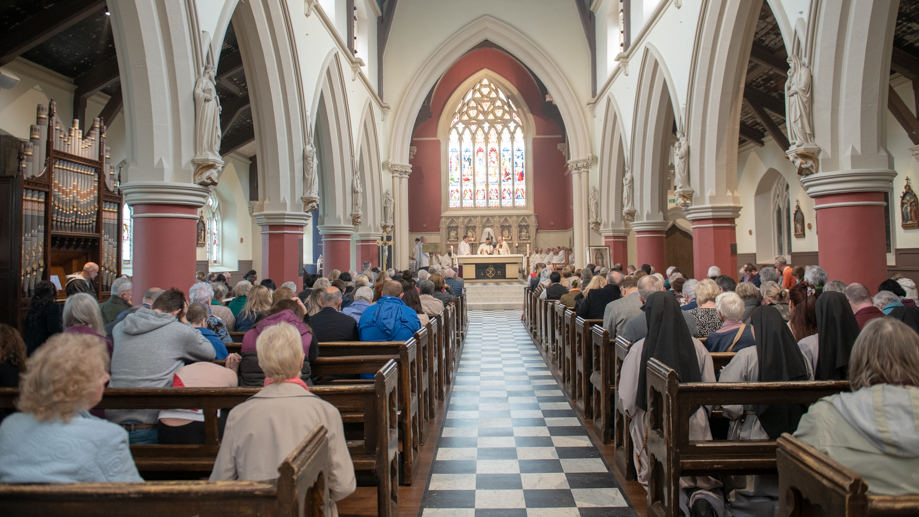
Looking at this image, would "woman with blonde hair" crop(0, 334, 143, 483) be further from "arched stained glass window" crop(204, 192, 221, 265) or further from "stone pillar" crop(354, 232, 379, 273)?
"arched stained glass window" crop(204, 192, 221, 265)

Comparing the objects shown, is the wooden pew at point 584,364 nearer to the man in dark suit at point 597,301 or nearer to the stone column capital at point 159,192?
the man in dark suit at point 597,301

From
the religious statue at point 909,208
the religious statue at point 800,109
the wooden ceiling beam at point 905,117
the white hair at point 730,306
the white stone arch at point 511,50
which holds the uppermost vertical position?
the white stone arch at point 511,50

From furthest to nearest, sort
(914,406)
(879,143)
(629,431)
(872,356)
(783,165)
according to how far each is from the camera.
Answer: (783,165), (879,143), (629,431), (872,356), (914,406)

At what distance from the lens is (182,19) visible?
582cm

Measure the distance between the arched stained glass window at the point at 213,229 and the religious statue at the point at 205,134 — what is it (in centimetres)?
1217

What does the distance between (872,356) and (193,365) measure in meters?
3.13

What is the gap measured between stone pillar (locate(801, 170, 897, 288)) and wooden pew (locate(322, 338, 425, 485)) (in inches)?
171

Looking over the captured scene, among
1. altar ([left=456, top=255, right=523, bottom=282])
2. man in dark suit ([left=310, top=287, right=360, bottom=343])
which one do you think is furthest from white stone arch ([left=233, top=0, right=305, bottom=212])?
altar ([left=456, top=255, right=523, bottom=282])

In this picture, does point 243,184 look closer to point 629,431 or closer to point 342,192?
point 342,192

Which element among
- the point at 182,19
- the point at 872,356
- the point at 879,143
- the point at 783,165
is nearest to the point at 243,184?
the point at 182,19

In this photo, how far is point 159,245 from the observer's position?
5832mm

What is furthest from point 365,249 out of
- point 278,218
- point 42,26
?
point 42,26

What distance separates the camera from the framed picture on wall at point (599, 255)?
15.9 metres

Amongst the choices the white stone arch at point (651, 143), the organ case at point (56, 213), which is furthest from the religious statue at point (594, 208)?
the organ case at point (56, 213)
